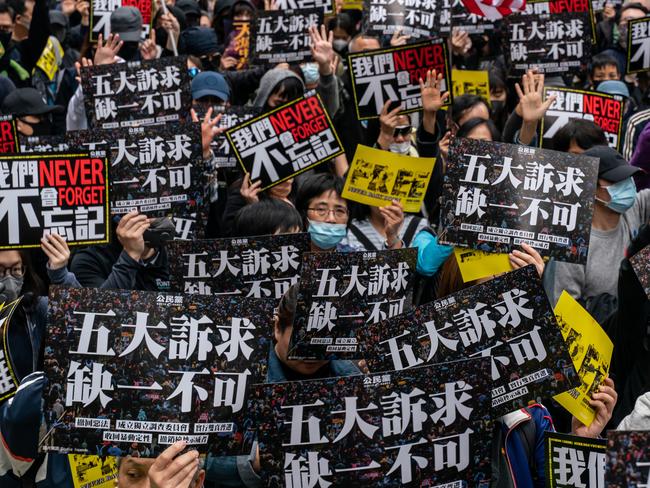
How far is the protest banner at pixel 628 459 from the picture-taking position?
11.3 feet

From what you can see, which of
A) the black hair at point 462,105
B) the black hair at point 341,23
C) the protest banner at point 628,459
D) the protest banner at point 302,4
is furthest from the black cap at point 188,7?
the protest banner at point 628,459

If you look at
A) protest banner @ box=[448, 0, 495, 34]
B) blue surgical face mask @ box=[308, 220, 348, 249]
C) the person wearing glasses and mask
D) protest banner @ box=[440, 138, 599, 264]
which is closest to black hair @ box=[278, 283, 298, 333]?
protest banner @ box=[440, 138, 599, 264]

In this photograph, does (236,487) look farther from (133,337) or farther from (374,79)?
(374,79)

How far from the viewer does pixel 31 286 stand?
6.02 meters

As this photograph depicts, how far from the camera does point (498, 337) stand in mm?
4656

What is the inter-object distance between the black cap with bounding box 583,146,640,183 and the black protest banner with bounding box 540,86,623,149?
6.86 ft

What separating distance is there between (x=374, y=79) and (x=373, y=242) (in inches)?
75.8

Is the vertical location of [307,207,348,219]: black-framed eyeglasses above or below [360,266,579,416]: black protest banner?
below

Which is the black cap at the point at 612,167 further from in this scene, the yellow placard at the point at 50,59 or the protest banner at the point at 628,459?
the yellow placard at the point at 50,59

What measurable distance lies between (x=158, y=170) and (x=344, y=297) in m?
2.17

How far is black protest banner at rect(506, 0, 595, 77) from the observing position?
988 centimetres

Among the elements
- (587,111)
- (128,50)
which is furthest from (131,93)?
(587,111)

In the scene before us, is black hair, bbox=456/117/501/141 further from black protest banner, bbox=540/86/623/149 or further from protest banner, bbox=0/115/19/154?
protest banner, bbox=0/115/19/154

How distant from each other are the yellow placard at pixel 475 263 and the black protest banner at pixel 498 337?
1068mm
